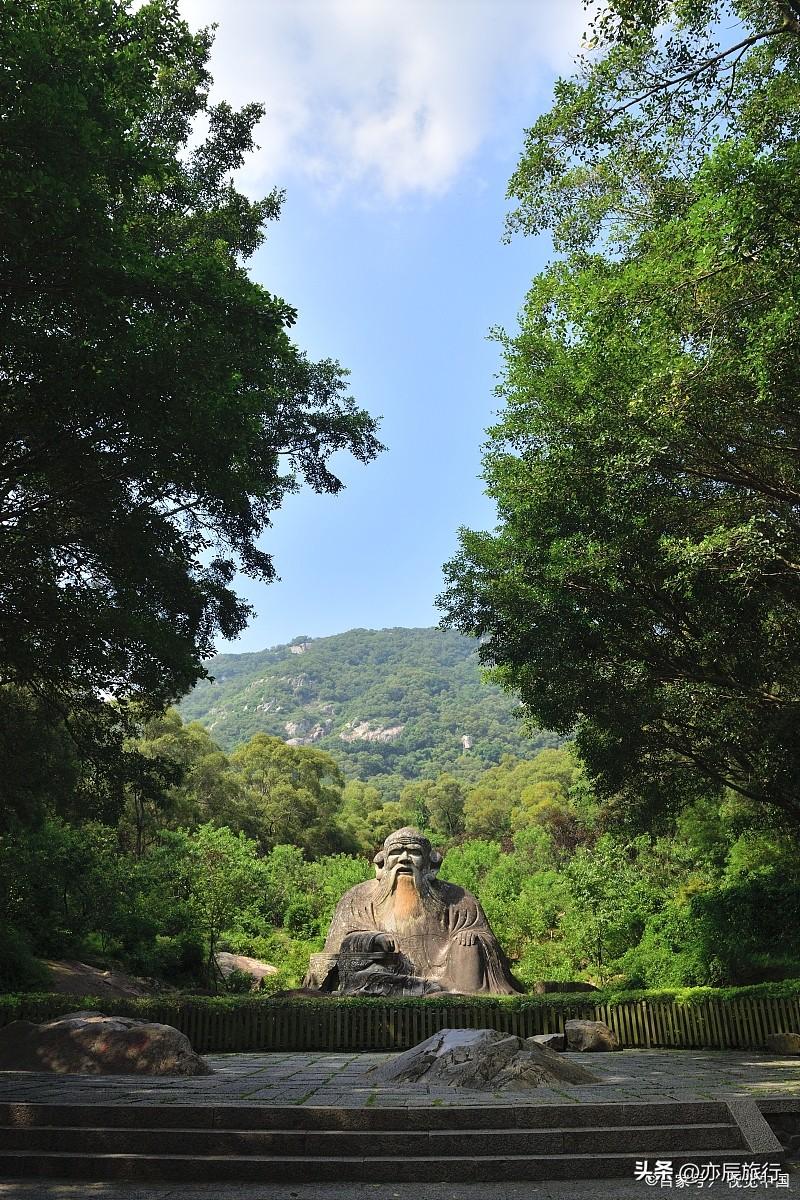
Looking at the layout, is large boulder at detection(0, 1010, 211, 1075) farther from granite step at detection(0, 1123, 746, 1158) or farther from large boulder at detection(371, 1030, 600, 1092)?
granite step at detection(0, 1123, 746, 1158)

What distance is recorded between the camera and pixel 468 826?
5934 cm

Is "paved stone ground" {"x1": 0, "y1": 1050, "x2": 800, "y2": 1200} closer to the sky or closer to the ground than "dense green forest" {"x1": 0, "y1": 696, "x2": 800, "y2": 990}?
closer to the ground

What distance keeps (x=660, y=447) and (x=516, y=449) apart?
15.4ft

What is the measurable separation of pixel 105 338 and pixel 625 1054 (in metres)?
10.3

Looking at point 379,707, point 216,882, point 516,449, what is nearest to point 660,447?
point 516,449

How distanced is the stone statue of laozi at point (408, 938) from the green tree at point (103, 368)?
5701 millimetres

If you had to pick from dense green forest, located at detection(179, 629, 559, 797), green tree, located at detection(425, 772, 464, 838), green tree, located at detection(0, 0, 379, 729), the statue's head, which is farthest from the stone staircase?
dense green forest, located at detection(179, 629, 559, 797)

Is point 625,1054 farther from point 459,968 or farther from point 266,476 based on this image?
point 266,476

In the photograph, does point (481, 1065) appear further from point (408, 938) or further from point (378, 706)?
point (378, 706)

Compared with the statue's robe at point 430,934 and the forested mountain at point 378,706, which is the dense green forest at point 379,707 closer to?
the forested mountain at point 378,706

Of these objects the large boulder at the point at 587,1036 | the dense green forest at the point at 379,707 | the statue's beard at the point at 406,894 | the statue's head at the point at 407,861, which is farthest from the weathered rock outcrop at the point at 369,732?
the large boulder at the point at 587,1036

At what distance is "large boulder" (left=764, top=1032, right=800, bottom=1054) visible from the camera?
1075 cm

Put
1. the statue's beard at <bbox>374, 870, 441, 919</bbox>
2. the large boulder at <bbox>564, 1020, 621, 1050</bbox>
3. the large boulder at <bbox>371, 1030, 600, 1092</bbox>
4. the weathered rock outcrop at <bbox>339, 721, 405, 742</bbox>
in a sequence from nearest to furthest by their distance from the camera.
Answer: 1. the large boulder at <bbox>371, 1030, 600, 1092</bbox>
2. the large boulder at <bbox>564, 1020, 621, 1050</bbox>
3. the statue's beard at <bbox>374, 870, 441, 919</bbox>
4. the weathered rock outcrop at <bbox>339, 721, 405, 742</bbox>

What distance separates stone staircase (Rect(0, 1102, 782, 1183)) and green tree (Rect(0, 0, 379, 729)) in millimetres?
5240
